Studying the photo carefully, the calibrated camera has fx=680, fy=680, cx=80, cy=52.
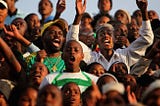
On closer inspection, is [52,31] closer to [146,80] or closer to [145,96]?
[146,80]

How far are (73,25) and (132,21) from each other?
3237 mm

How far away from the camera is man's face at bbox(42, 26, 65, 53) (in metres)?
10.2

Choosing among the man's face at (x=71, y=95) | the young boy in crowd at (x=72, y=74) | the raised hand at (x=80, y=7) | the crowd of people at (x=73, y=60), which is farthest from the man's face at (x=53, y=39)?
the man's face at (x=71, y=95)

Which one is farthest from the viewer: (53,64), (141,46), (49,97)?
(141,46)

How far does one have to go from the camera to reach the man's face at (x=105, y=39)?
1087 cm

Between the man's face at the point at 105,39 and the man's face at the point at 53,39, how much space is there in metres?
0.81

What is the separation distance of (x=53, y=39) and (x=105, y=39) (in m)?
1.01

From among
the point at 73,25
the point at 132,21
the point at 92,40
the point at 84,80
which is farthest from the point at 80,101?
the point at 132,21

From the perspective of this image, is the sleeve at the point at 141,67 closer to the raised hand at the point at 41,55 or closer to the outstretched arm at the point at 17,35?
the raised hand at the point at 41,55

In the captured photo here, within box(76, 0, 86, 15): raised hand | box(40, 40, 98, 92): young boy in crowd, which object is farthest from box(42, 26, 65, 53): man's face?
box(76, 0, 86, 15): raised hand

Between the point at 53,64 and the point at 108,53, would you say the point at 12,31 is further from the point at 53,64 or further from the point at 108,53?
the point at 108,53

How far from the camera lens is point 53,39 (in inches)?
404

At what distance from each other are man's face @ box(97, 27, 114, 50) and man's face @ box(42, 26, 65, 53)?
0.81 m

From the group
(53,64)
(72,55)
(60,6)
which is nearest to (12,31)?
(53,64)
